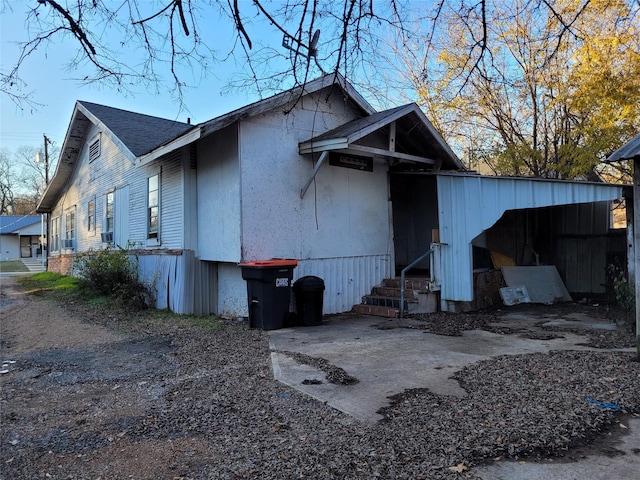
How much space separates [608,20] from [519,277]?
6.05 meters

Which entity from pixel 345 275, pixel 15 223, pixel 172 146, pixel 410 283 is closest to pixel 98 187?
pixel 172 146

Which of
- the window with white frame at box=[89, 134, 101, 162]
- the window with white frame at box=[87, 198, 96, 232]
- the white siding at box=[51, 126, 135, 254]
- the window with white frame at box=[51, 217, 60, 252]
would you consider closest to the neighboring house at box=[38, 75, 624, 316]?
the white siding at box=[51, 126, 135, 254]

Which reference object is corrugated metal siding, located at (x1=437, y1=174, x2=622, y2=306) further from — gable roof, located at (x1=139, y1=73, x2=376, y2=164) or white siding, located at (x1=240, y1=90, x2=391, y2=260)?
gable roof, located at (x1=139, y1=73, x2=376, y2=164)

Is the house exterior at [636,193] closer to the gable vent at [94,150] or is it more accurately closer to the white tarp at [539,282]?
the white tarp at [539,282]

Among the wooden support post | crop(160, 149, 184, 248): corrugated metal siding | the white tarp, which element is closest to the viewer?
the wooden support post

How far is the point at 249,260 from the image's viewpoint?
8219 mm

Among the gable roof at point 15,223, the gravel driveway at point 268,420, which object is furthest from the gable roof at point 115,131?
the gable roof at point 15,223

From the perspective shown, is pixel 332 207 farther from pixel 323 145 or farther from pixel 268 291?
pixel 268 291

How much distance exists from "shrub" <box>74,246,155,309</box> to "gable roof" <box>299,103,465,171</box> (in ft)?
17.1

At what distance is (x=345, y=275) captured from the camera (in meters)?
9.65

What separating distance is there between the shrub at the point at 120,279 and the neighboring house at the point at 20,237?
110ft

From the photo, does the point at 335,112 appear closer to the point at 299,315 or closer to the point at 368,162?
the point at 368,162

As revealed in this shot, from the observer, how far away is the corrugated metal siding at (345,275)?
9.20 m

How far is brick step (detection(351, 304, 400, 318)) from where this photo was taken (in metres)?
9.04
